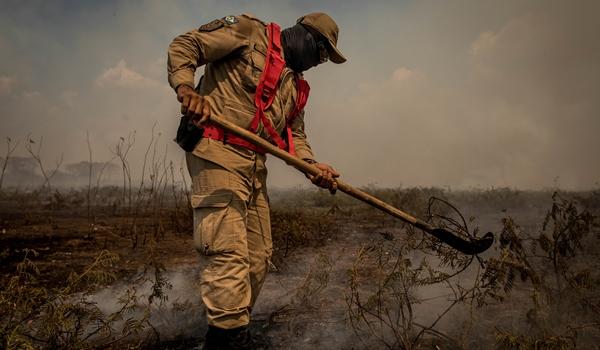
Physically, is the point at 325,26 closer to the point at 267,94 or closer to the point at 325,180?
the point at 267,94

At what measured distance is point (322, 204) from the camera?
37.2 ft

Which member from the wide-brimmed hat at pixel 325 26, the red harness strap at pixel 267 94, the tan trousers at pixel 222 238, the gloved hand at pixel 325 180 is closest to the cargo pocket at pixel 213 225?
the tan trousers at pixel 222 238

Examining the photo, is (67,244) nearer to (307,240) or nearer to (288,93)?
(307,240)

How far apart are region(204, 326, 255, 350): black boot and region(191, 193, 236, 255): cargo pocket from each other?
1.42ft

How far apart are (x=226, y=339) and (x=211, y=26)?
73.1 inches

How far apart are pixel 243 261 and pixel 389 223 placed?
5.26 meters

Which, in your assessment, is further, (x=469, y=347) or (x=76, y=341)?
(x=469, y=347)

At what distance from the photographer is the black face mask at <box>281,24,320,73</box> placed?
2662mm

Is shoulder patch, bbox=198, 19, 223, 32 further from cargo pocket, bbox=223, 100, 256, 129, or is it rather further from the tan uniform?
cargo pocket, bbox=223, 100, 256, 129

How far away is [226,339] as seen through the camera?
2070 millimetres

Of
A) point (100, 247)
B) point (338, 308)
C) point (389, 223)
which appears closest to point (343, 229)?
point (389, 223)

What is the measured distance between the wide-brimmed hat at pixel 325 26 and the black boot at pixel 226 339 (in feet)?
6.64

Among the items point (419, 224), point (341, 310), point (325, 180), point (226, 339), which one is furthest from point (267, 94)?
point (341, 310)

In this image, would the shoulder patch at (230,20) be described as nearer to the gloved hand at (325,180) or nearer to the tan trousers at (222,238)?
the tan trousers at (222,238)
